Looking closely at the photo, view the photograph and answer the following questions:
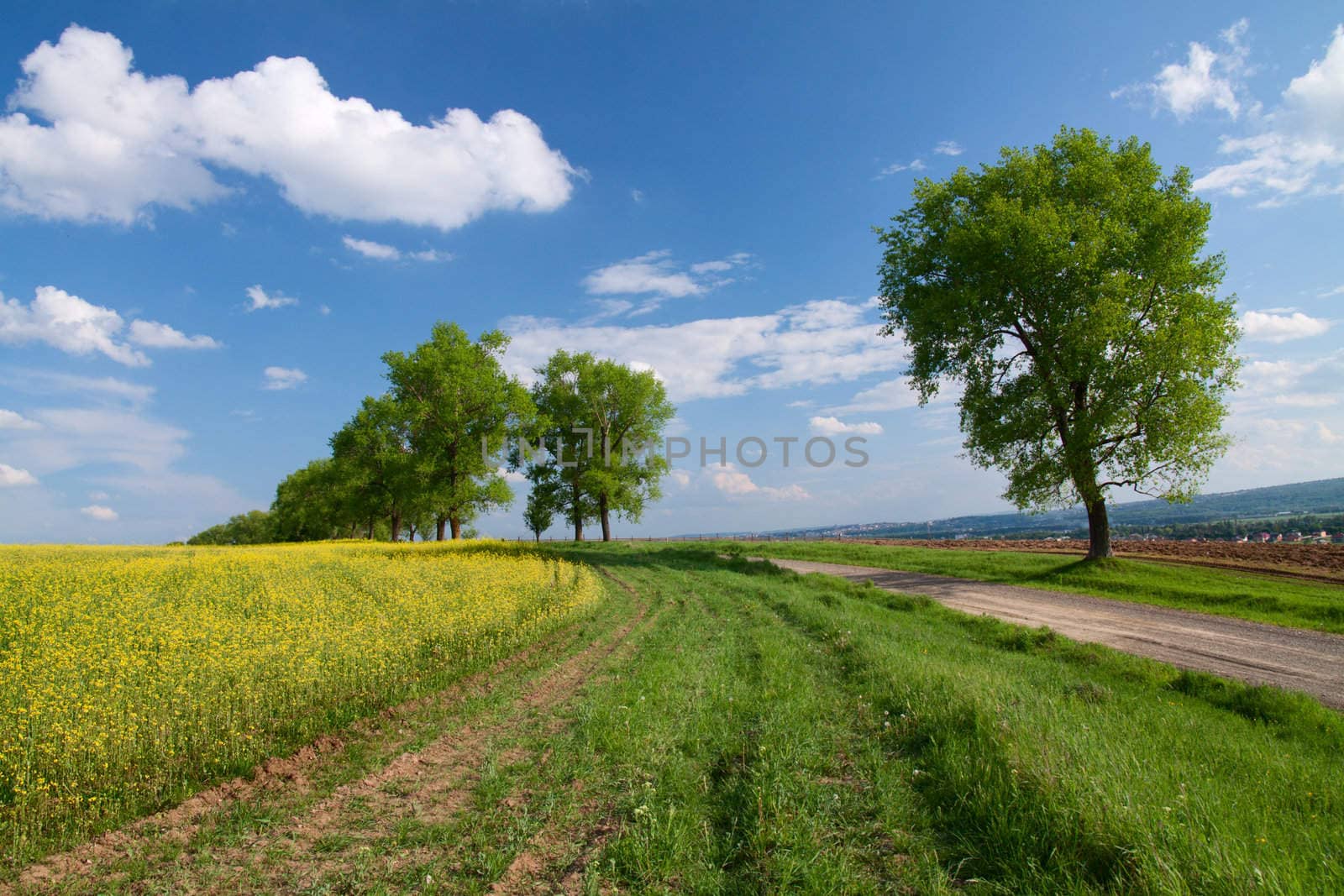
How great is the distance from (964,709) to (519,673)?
262 inches

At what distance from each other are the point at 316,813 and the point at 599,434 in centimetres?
4170

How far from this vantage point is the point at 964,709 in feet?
21.2

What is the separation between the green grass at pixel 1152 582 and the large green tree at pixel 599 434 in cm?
1829

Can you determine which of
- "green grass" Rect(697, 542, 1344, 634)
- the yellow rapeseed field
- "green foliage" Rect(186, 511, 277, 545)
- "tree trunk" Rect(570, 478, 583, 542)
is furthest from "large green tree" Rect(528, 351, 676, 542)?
"green foliage" Rect(186, 511, 277, 545)

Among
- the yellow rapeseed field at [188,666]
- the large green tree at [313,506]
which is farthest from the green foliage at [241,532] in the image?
the yellow rapeseed field at [188,666]

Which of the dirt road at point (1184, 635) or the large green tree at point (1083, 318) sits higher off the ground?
the large green tree at point (1083, 318)

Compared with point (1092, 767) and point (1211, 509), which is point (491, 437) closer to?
point (1092, 767)

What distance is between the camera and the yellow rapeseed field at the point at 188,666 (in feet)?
18.6

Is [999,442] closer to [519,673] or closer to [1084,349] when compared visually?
[1084,349]

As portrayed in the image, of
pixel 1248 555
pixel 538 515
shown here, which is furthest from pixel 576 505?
pixel 1248 555

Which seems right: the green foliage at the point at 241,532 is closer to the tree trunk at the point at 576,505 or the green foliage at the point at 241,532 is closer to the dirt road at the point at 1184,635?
the tree trunk at the point at 576,505

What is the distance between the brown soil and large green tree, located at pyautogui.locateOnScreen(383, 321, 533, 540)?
3294 cm

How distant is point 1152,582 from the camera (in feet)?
62.7

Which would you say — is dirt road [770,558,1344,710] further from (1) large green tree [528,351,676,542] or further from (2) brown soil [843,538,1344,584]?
(1) large green tree [528,351,676,542]
